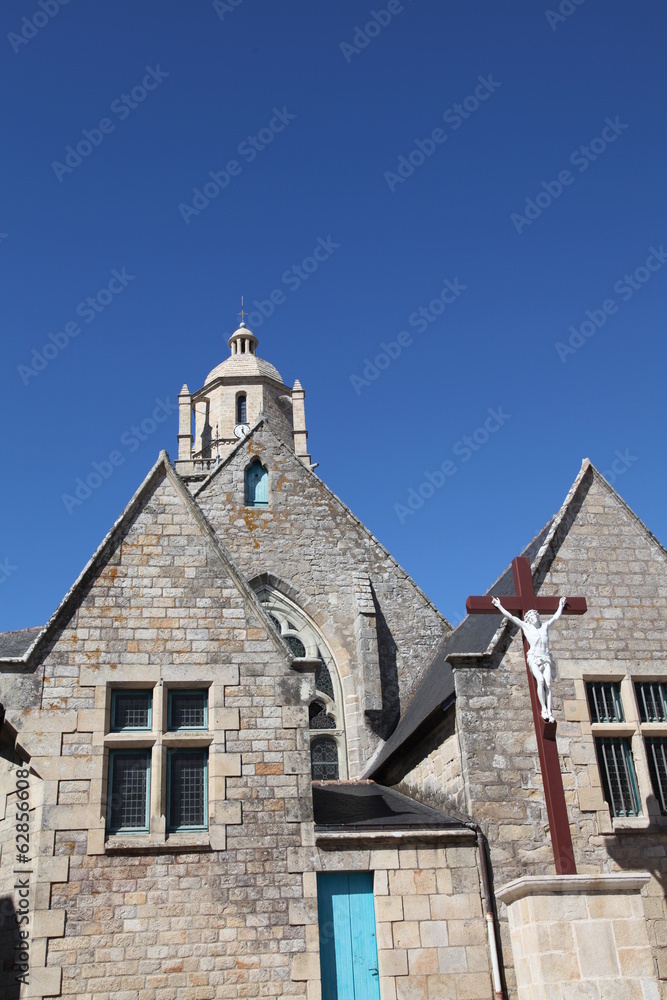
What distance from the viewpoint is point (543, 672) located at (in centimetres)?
1038

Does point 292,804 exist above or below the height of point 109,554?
below

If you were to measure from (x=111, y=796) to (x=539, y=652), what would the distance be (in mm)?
4825

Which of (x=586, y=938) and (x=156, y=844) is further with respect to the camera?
(x=156, y=844)

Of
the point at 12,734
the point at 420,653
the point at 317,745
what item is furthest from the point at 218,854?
the point at 420,653

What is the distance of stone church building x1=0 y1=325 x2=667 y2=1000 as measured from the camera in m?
10.1

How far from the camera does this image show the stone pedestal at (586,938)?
9.09 meters

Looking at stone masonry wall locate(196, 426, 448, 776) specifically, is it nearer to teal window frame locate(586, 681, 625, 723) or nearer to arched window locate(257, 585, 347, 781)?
arched window locate(257, 585, 347, 781)

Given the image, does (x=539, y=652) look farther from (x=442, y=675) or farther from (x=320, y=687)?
(x=320, y=687)

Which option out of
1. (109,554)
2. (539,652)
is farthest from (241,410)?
(539,652)

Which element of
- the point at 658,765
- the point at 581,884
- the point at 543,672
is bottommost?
the point at 581,884

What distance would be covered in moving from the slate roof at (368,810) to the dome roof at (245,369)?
29.6 m

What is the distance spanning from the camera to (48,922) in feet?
33.3

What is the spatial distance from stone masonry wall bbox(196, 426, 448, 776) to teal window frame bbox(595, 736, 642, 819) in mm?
4462

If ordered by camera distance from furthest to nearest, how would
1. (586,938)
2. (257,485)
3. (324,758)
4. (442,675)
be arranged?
(257,485) → (324,758) → (442,675) → (586,938)
